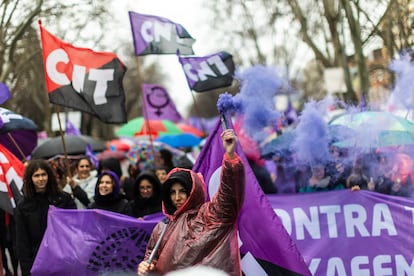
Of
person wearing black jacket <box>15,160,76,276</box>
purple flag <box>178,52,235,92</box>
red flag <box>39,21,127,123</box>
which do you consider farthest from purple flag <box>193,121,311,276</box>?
purple flag <box>178,52,235,92</box>

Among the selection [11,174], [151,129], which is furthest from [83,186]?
[151,129]

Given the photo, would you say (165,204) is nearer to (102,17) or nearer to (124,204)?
(124,204)

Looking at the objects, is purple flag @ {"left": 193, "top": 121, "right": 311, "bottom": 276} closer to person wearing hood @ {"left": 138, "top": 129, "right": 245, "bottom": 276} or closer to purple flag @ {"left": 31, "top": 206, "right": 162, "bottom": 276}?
person wearing hood @ {"left": 138, "top": 129, "right": 245, "bottom": 276}

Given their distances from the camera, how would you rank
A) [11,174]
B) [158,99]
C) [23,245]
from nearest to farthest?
[23,245], [11,174], [158,99]

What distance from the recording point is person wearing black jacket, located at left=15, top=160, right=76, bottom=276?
5.84 m

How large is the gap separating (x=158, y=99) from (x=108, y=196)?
294 inches

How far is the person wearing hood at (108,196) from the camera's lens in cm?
601

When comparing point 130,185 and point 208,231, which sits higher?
point 208,231

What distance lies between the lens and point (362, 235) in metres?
5.82

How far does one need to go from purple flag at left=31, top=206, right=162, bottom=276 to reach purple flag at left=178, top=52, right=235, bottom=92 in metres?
2.69

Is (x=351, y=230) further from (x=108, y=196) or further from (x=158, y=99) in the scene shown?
(x=158, y=99)

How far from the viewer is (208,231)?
3.82 m

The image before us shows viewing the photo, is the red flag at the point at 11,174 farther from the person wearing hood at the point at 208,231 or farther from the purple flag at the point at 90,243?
the person wearing hood at the point at 208,231

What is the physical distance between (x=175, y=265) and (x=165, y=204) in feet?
1.57
